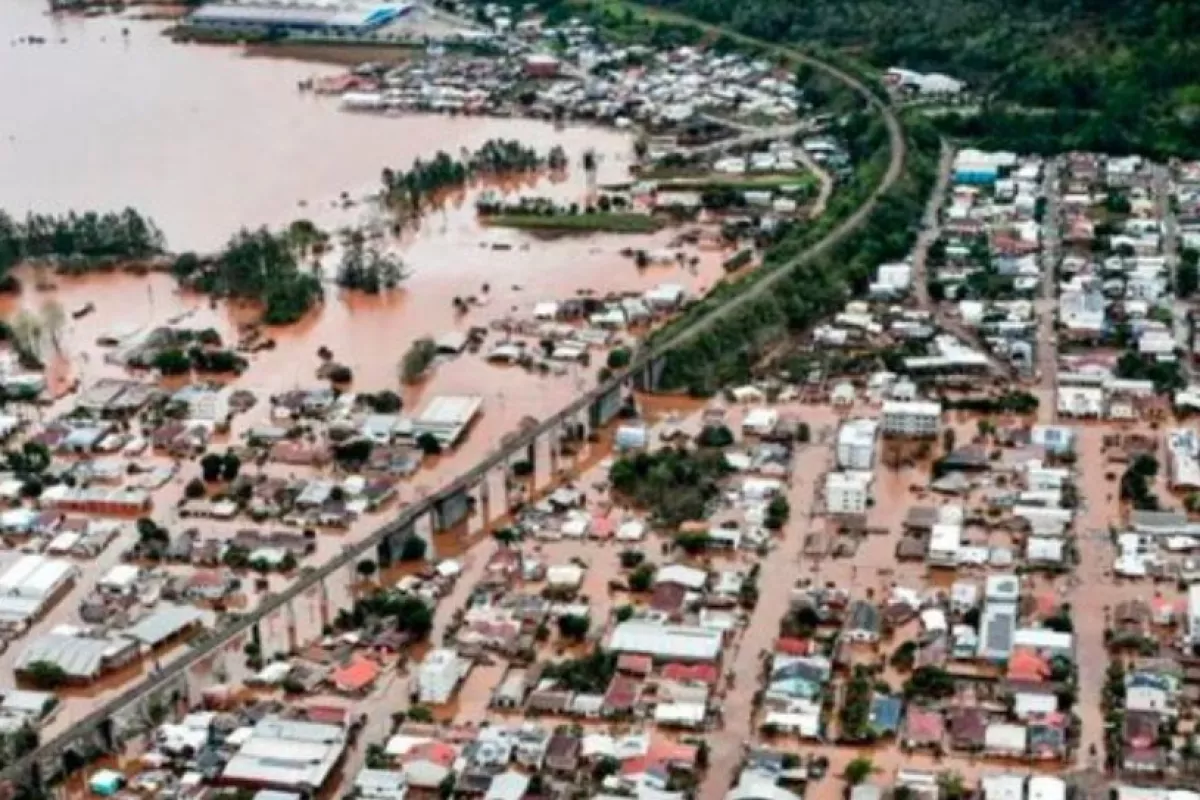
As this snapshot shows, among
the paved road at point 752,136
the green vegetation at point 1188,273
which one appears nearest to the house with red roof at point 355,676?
the green vegetation at point 1188,273

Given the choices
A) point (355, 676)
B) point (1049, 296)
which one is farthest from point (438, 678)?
point (1049, 296)

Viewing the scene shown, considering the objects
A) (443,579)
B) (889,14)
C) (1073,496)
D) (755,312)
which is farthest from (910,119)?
(443,579)

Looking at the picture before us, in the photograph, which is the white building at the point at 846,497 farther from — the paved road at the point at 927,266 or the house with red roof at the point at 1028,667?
the paved road at the point at 927,266

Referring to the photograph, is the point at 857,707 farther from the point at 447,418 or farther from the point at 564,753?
the point at 447,418

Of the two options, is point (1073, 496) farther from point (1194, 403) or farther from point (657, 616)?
point (657, 616)

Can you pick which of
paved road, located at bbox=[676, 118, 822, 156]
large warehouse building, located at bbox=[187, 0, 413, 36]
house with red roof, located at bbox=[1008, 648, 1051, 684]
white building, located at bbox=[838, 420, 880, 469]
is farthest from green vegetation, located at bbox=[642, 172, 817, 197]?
house with red roof, located at bbox=[1008, 648, 1051, 684]

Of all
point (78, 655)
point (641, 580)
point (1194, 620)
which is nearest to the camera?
point (1194, 620)

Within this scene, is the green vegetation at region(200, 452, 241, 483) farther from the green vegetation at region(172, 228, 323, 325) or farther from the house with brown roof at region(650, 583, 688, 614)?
the house with brown roof at region(650, 583, 688, 614)
